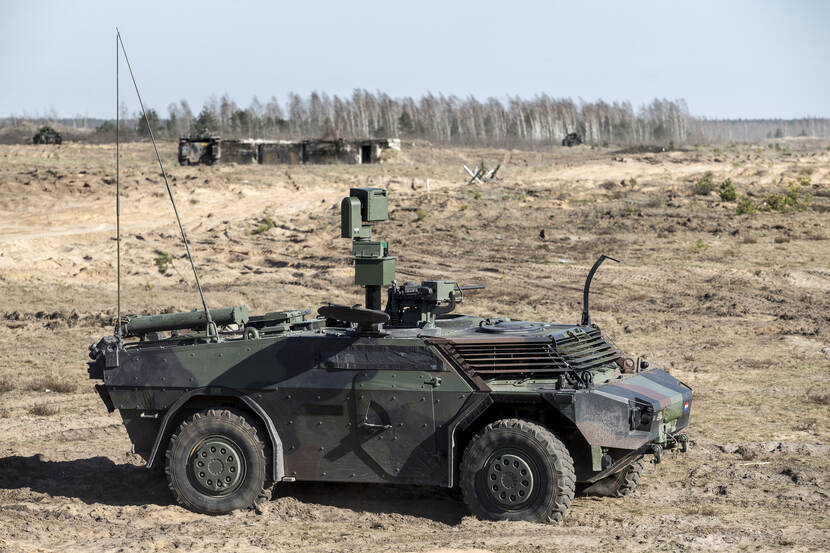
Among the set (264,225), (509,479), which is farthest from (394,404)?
(264,225)

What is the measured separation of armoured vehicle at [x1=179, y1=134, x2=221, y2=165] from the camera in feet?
141

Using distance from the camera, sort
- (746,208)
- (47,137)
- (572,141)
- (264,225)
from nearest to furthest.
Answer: (746,208)
(264,225)
(47,137)
(572,141)

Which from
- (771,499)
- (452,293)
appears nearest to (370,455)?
(452,293)

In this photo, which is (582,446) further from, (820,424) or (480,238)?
(480,238)

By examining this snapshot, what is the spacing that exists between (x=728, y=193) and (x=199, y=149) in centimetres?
2161

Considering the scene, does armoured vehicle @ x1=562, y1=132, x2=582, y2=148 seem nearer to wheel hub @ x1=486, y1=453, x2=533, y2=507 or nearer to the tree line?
the tree line

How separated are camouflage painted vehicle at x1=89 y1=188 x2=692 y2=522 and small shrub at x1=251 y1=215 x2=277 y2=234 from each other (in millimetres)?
19826

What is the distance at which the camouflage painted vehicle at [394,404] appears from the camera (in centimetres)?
856

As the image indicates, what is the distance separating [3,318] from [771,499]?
15.7 metres

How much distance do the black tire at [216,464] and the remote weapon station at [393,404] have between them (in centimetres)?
1

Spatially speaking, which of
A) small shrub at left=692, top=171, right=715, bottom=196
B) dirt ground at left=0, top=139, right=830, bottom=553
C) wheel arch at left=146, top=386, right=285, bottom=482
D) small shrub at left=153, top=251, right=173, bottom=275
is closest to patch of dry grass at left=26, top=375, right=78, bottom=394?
dirt ground at left=0, top=139, right=830, bottom=553

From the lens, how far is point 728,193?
3062 centimetres

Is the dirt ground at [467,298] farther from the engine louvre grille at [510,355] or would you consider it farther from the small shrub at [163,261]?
the engine louvre grille at [510,355]

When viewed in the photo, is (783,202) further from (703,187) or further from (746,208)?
(703,187)
